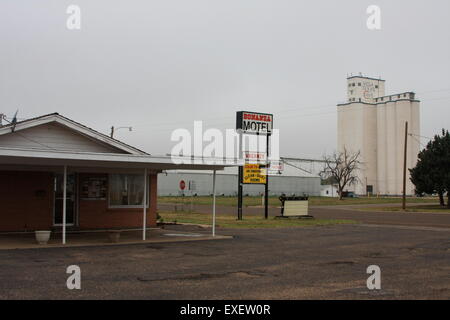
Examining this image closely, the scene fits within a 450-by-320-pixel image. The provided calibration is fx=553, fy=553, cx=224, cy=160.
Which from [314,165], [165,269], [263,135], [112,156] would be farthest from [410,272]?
[314,165]

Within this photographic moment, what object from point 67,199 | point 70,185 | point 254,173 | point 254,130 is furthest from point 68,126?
point 254,173

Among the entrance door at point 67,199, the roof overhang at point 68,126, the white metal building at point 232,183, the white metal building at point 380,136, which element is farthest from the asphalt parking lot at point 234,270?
the white metal building at point 380,136

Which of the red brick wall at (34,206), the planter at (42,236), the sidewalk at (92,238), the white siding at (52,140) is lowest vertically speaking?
the sidewalk at (92,238)

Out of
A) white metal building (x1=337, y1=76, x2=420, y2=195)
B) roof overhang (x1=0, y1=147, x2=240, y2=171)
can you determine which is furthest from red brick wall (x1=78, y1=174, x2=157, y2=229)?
white metal building (x1=337, y1=76, x2=420, y2=195)

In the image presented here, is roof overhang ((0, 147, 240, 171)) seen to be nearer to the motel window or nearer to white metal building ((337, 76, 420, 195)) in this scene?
the motel window

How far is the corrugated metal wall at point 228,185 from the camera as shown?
79062 mm

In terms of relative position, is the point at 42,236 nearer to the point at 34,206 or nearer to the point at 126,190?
the point at 34,206

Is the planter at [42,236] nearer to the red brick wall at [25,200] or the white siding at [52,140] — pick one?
the red brick wall at [25,200]

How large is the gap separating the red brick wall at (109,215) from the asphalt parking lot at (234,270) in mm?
5327

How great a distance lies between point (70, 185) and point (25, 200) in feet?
5.76

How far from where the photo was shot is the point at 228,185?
85438 millimetres

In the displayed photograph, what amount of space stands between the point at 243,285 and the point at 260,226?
1538cm

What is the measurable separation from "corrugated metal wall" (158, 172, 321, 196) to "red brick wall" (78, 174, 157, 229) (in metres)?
54.0

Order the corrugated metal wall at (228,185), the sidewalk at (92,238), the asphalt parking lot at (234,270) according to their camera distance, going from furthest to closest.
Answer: the corrugated metal wall at (228,185) → the sidewalk at (92,238) → the asphalt parking lot at (234,270)
